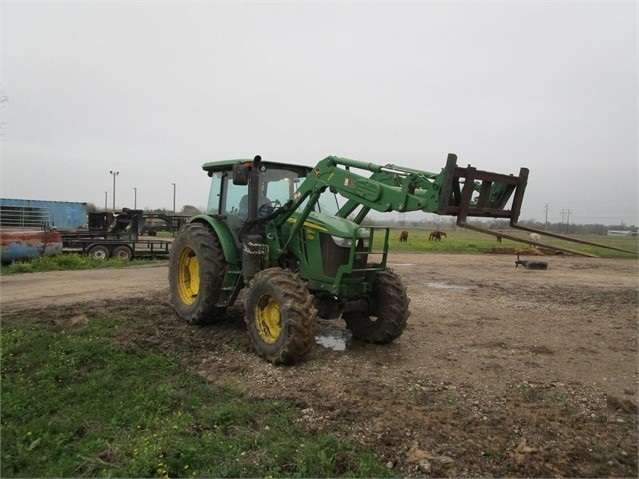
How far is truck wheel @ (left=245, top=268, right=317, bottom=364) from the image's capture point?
557cm

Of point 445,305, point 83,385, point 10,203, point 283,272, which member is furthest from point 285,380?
point 10,203

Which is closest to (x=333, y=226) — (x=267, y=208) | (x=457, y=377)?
(x=267, y=208)

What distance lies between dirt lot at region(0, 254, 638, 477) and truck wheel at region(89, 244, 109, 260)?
266 inches

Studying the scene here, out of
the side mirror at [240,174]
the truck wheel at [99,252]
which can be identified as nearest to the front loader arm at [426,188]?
the side mirror at [240,174]

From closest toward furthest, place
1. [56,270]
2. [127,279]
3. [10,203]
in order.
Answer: [127,279] < [56,270] < [10,203]

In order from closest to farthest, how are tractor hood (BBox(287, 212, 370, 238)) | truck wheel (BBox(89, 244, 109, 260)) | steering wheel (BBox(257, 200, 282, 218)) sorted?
1. tractor hood (BBox(287, 212, 370, 238))
2. steering wheel (BBox(257, 200, 282, 218))
3. truck wheel (BBox(89, 244, 109, 260))

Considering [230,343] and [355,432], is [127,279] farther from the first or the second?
[355,432]

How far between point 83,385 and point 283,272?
2.49 metres

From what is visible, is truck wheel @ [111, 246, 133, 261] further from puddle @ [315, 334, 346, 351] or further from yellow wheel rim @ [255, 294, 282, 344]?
yellow wheel rim @ [255, 294, 282, 344]

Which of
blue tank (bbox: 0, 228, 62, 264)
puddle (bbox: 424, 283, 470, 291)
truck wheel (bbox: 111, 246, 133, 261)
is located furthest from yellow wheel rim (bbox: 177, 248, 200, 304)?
truck wheel (bbox: 111, 246, 133, 261)

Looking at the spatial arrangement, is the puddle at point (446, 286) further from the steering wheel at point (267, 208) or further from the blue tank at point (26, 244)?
the blue tank at point (26, 244)

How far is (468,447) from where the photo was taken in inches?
149

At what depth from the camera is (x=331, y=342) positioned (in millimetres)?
7047

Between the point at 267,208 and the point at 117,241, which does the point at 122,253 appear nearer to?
the point at 117,241
